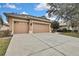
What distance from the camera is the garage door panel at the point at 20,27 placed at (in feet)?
13.9

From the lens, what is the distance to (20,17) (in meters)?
4.13

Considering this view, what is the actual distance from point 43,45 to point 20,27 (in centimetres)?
97

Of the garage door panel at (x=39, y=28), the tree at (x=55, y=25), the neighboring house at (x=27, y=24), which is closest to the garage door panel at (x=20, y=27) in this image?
the neighboring house at (x=27, y=24)

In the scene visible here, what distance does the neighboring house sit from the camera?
409 centimetres

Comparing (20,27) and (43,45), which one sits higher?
(20,27)

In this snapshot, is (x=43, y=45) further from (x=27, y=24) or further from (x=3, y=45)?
(x=3, y=45)

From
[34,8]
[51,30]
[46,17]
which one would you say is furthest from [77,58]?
[34,8]

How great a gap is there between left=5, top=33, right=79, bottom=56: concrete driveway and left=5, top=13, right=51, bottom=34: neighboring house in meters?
0.18

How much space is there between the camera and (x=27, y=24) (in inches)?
171

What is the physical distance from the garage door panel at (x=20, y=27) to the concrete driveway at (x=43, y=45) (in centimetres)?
17

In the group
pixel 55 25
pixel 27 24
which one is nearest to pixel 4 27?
pixel 27 24

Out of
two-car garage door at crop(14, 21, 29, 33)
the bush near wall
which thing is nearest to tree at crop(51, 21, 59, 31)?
two-car garage door at crop(14, 21, 29, 33)

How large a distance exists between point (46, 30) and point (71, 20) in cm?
81

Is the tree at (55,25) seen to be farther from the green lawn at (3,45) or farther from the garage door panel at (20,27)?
the green lawn at (3,45)
